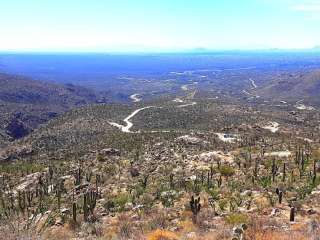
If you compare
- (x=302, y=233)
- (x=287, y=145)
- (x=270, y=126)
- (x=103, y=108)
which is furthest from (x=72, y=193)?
(x=103, y=108)

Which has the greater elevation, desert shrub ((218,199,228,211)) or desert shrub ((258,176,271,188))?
desert shrub ((218,199,228,211))

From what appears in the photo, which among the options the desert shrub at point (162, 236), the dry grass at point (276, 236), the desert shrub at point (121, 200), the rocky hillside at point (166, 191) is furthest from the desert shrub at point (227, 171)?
the desert shrub at point (162, 236)

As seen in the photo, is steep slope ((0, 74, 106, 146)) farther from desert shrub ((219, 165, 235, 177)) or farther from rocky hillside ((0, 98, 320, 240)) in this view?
desert shrub ((219, 165, 235, 177))

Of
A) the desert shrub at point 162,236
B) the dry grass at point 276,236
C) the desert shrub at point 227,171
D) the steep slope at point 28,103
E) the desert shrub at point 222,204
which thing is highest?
the dry grass at point 276,236

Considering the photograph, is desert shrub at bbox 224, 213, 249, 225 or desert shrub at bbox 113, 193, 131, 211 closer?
desert shrub at bbox 224, 213, 249, 225

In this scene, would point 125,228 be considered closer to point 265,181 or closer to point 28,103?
point 265,181

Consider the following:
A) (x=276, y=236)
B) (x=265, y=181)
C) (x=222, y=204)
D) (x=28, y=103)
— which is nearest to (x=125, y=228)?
(x=276, y=236)

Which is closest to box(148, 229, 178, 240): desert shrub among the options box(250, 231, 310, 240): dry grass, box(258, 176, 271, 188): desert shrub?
box(250, 231, 310, 240): dry grass

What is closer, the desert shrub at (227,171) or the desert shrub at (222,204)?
the desert shrub at (222,204)

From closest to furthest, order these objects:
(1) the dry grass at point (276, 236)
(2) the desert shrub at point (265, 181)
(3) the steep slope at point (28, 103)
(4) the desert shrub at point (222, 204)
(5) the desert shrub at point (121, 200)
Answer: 1. (1) the dry grass at point (276, 236)
2. (4) the desert shrub at point (222, 204)
3. (5) the desert shrub at point (121, 200)
4. (2) the desert shrub at point (265, 181)
5. (3) the steep slope at point (28, 103)

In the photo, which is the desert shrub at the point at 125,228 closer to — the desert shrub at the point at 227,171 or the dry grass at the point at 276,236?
the dry grass at the point at 276,236
